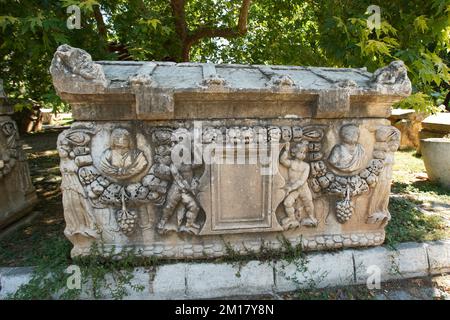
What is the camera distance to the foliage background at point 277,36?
323 centimetres

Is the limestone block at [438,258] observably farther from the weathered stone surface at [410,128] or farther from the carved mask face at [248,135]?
the weathered stone surface at [410,128]

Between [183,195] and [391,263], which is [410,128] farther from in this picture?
[183,195]

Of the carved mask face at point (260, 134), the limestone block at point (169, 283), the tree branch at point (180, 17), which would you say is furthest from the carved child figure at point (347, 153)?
the tree branch at point (180, 17)

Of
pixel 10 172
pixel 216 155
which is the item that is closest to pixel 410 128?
pixel 216 155

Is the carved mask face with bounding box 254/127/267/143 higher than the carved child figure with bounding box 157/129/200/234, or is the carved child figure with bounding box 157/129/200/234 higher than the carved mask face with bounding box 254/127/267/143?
the carved mask face with bounding box 254/127/267/143

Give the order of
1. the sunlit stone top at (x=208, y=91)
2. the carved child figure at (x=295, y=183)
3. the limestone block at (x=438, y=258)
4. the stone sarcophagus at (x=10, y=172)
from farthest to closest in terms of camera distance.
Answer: the stone sarcophagus at (x=10, y=172) < the limestone block at (x=438, y=258) < the carved child figure at (x=295, y=183) < the sunlit stone top at (x=208, y=91)

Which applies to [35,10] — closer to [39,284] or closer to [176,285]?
[39,284]

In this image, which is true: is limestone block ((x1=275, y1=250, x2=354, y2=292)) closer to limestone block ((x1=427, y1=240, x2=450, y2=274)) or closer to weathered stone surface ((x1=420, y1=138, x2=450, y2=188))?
limestone block ((x1=427, y1=240, x2=450, y2=274))

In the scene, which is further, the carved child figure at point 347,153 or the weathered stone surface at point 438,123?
the weathered stone surface at point 438,123

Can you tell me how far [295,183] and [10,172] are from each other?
3014mm

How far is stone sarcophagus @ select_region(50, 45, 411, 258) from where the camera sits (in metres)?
2.28

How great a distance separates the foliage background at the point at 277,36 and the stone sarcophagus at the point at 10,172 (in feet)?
1.52

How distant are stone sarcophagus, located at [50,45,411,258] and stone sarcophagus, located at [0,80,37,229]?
1320mm

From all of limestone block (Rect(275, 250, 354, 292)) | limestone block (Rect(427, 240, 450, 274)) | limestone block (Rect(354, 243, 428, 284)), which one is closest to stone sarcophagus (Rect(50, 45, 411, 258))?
limestone block (Rect(275, 250, 354, 292))
